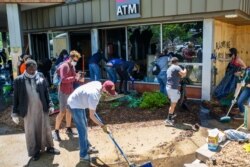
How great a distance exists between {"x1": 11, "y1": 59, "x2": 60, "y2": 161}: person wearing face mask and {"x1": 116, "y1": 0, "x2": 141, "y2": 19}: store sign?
5010 mm

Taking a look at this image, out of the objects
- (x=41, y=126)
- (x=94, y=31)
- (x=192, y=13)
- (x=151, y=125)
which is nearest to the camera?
(x=41, y=126)

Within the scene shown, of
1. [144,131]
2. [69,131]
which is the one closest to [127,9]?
[144,131]

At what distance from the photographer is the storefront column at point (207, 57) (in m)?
8.45

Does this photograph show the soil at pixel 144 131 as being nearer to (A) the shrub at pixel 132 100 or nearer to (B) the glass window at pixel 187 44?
(A) the shrub at pixel 132 100

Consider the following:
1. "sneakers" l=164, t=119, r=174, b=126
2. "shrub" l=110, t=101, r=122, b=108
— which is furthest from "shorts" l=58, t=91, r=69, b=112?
"shrub" l=110, t=101, r=122, b=108

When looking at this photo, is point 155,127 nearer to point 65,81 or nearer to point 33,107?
point 65,81

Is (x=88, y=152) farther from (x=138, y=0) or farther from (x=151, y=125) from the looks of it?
(x=138, y=0)

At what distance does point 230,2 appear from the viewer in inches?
296

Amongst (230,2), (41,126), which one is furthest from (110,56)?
(41,126)

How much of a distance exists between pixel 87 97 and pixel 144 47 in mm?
6184

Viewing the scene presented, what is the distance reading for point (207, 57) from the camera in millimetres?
8633

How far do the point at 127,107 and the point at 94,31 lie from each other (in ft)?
13.8

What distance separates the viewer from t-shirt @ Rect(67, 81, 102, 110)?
4.43 meters

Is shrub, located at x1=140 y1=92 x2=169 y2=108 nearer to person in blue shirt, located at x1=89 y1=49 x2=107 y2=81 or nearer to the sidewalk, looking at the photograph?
the sidewalk
